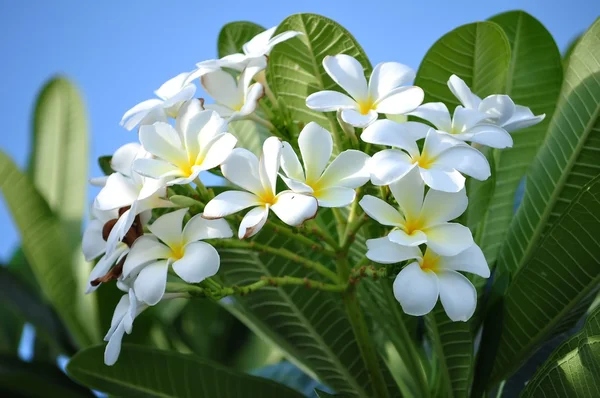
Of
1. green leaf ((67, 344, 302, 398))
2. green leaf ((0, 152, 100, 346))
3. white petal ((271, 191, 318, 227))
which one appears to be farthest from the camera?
green leaf ((0, 152, 100, 346))

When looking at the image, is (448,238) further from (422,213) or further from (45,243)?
(45,243)

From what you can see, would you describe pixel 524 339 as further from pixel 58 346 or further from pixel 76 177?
pixel 76 177

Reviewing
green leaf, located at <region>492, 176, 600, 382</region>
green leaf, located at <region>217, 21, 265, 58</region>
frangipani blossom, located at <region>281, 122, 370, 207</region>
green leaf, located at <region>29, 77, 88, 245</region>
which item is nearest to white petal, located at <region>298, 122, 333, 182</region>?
frangipani blossom, located at <region>281, 122, 370, 207</region>

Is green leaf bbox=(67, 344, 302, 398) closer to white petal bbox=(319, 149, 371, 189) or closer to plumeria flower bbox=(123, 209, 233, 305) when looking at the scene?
plumeria flower bbox=(123, 209, 233, 305)

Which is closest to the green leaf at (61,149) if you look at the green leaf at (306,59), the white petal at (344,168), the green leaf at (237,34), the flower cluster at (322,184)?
the green leaf at (237,34)

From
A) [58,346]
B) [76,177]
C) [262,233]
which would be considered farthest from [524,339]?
[76,177]

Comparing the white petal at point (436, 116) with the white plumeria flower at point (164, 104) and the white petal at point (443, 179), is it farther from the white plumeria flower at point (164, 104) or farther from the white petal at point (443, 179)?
the white plumeria flower at point (164, 104)
